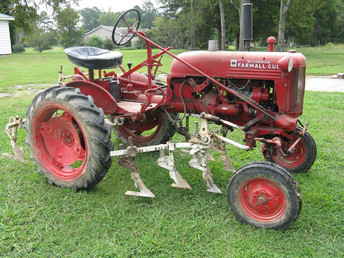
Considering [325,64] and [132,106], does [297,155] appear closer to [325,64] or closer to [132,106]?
[132,106]

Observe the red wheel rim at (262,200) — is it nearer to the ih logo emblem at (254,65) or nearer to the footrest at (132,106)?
the ih logo emblem at (254,65)

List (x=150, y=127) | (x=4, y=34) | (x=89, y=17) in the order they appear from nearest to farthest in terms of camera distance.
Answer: (x=150, y=127) < (x=4, y=34) < (x=89, y=17)

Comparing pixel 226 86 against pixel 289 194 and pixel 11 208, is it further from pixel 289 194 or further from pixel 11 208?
pixel 11 208

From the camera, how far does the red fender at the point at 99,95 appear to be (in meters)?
4.02

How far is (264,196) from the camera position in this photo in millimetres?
2939

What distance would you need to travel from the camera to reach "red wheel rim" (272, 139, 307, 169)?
159 inches

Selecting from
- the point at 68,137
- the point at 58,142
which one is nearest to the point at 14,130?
the point at 58,142

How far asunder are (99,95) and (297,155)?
7.72ft

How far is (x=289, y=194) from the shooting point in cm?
281

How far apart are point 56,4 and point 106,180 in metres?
19.4

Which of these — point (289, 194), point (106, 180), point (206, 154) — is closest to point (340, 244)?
point (289, 194)

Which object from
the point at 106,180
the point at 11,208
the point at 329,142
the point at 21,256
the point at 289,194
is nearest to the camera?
the point at 21,256

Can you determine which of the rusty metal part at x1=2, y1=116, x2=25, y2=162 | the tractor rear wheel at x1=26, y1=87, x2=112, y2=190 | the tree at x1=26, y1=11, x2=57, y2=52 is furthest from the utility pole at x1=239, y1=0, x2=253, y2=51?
the tree at x1=26, y1=11, x2=57, y2=52

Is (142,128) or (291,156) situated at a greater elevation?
(142,128)
